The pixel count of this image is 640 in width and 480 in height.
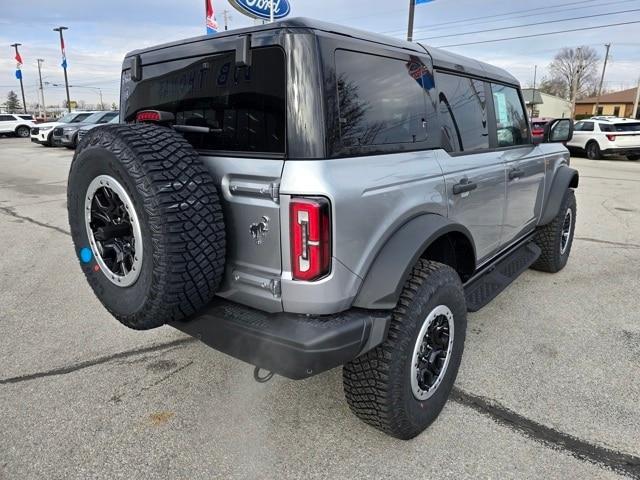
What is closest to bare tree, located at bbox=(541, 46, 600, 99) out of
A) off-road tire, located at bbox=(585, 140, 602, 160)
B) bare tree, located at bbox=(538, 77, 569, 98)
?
bare tree, located at bbox=(538, 77, 569, 98)

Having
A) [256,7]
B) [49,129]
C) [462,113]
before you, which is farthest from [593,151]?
[49,129]

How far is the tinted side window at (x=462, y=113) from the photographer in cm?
273

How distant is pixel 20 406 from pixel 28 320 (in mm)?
1332

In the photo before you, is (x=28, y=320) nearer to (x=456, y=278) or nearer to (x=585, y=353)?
(x=456, y=278)

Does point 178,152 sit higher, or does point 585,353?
point 178,152

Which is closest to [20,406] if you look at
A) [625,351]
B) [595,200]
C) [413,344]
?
[413,344]

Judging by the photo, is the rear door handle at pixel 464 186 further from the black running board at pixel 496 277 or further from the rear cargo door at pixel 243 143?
the rear cargo door at pixel 243 143

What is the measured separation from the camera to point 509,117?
3738 millimetres

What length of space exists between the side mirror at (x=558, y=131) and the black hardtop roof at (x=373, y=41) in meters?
0.82

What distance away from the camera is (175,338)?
11.3 ft

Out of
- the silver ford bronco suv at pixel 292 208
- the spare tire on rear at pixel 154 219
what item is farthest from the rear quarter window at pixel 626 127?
the spare tire on rear at pixel 154 219

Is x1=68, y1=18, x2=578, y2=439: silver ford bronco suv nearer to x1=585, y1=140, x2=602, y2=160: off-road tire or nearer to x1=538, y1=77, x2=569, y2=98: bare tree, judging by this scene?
x1=585, y1=140, x2=602, y2=160: off-road tire

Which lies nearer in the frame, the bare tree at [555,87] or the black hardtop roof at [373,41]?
the black hardtop roof at [373,41]

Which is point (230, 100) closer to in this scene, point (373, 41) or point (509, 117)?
point (373, 41)
